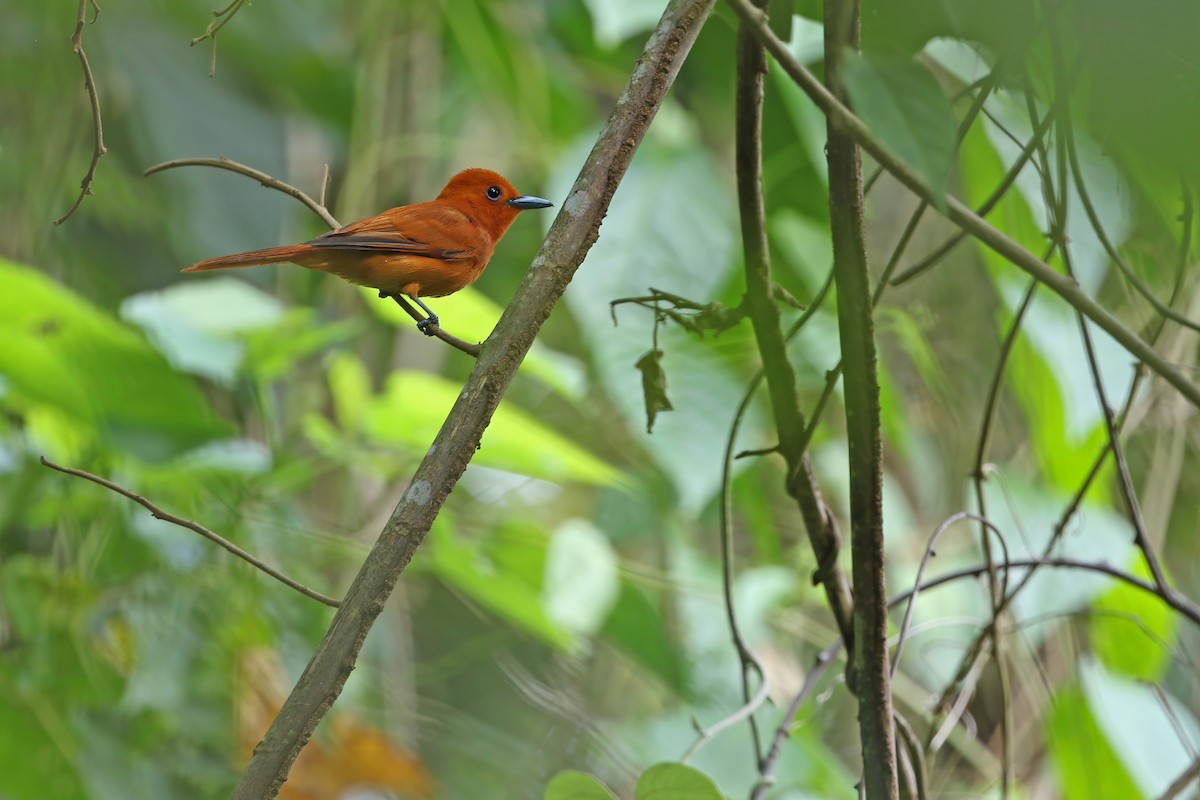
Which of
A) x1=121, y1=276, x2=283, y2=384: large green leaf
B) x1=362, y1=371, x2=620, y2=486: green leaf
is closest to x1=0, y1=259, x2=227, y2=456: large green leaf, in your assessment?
x1=121, y1=276, x2=283, y2=384: large green leaf

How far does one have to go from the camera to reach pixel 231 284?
9.46 ft

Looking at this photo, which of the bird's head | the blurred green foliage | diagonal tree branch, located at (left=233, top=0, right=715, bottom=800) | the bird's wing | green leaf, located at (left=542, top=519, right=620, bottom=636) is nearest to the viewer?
diagonal tree branch, located at (left=233, top=0, right=715, bottom=800)

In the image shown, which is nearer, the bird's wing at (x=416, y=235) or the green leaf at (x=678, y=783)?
the green leaf at (x=678, y=783)

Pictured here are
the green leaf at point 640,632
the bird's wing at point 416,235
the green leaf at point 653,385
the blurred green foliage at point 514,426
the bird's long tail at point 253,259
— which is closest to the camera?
the green leaf at point 653,385

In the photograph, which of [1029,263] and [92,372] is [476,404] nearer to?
[1029,263]

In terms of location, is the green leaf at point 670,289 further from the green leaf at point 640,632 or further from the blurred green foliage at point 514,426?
the green leaf at point 640,632

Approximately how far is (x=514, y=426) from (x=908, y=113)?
1.66m

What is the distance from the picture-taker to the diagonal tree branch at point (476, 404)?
33.9 inches

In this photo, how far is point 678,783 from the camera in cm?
116

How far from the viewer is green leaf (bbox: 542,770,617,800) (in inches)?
44.1

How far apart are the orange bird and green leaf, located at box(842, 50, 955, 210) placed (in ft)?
2.77

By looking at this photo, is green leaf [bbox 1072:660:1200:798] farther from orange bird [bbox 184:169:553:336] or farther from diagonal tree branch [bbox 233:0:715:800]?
diagonal tree branch [bbox 233:0:715:800]

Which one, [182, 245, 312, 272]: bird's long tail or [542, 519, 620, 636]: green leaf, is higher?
[182, 245, 312, 272]: bird's long tail

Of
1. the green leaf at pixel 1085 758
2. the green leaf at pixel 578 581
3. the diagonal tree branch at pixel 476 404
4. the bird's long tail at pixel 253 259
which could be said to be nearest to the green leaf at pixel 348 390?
the green leaf at pixel 578 581
